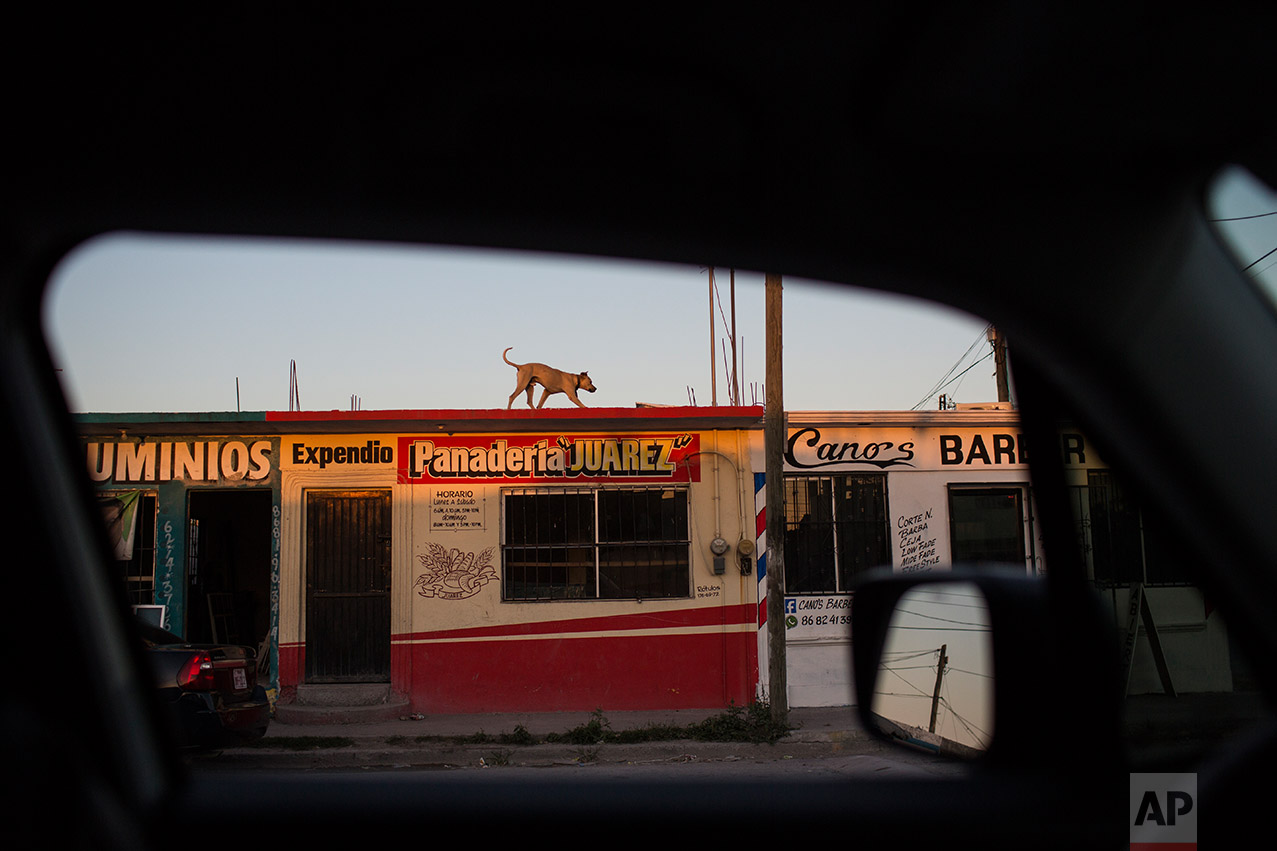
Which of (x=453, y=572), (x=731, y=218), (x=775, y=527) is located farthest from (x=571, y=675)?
(x=731, y=218)

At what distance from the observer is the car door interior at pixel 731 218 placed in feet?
3.87

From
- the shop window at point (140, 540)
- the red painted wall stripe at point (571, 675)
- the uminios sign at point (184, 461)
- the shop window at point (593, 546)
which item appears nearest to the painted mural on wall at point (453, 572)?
the shop window at point (593, 546)

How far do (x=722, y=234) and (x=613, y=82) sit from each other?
319 mm

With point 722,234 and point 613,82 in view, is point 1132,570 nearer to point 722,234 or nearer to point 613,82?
point 722,234

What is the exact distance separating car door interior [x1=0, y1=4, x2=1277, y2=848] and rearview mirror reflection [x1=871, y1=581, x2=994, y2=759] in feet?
0.40

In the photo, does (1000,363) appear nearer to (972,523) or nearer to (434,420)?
(434,420)

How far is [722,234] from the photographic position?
159 cm

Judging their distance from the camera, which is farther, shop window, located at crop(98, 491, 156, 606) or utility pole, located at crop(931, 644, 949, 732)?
shop window, located at crop(98, 491, 156, 606)

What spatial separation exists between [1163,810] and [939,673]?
669mm

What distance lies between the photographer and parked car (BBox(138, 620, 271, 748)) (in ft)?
20.1

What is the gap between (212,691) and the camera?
654 cm

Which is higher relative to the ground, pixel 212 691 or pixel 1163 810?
pixel 1163 810

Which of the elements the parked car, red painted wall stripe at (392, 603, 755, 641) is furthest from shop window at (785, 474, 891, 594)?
the parked car

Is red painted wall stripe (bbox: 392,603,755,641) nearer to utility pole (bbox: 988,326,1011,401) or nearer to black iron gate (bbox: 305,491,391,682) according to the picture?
black iron gate (bbox: 305,491,391,682)
